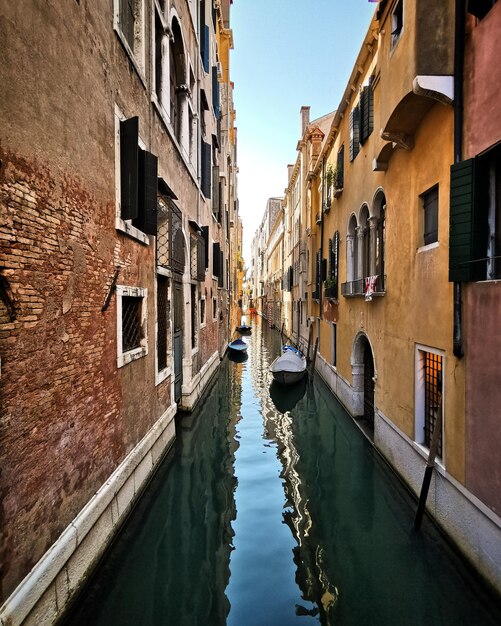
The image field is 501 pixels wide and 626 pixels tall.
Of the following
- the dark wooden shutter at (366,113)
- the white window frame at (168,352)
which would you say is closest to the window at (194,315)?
the white window frame at (168,352)

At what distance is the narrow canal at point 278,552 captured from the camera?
3539 mm

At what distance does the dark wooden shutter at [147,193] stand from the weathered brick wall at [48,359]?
1.15 metres

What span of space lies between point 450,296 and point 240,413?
22.7 ft

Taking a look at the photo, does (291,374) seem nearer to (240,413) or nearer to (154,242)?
(240,413)

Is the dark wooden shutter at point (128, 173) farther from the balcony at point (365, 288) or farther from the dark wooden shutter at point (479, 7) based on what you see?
the balcony at point (365, 288)

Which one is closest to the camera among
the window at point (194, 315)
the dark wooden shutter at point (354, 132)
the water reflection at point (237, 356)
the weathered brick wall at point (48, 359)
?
the weathered brick wall at point (48, 359)

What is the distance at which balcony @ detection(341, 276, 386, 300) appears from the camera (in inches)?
278

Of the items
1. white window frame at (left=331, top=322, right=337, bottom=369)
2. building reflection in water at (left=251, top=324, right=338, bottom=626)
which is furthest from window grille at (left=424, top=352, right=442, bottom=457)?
white window frame at (left=331, top=322, right=337, bottom=369)

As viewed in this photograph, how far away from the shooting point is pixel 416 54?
4.32 m

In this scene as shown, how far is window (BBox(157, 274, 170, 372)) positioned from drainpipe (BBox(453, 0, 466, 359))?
477 cm

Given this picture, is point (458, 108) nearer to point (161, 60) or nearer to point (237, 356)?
point (161, 60)

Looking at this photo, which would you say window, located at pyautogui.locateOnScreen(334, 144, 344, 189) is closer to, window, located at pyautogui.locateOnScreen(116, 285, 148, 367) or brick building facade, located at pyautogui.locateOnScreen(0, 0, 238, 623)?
brick building facade, located at pyautogui.locateOnScreen(0, 0, 238, 623)

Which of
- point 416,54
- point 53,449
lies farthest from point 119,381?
point 416,54

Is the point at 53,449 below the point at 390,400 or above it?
above
